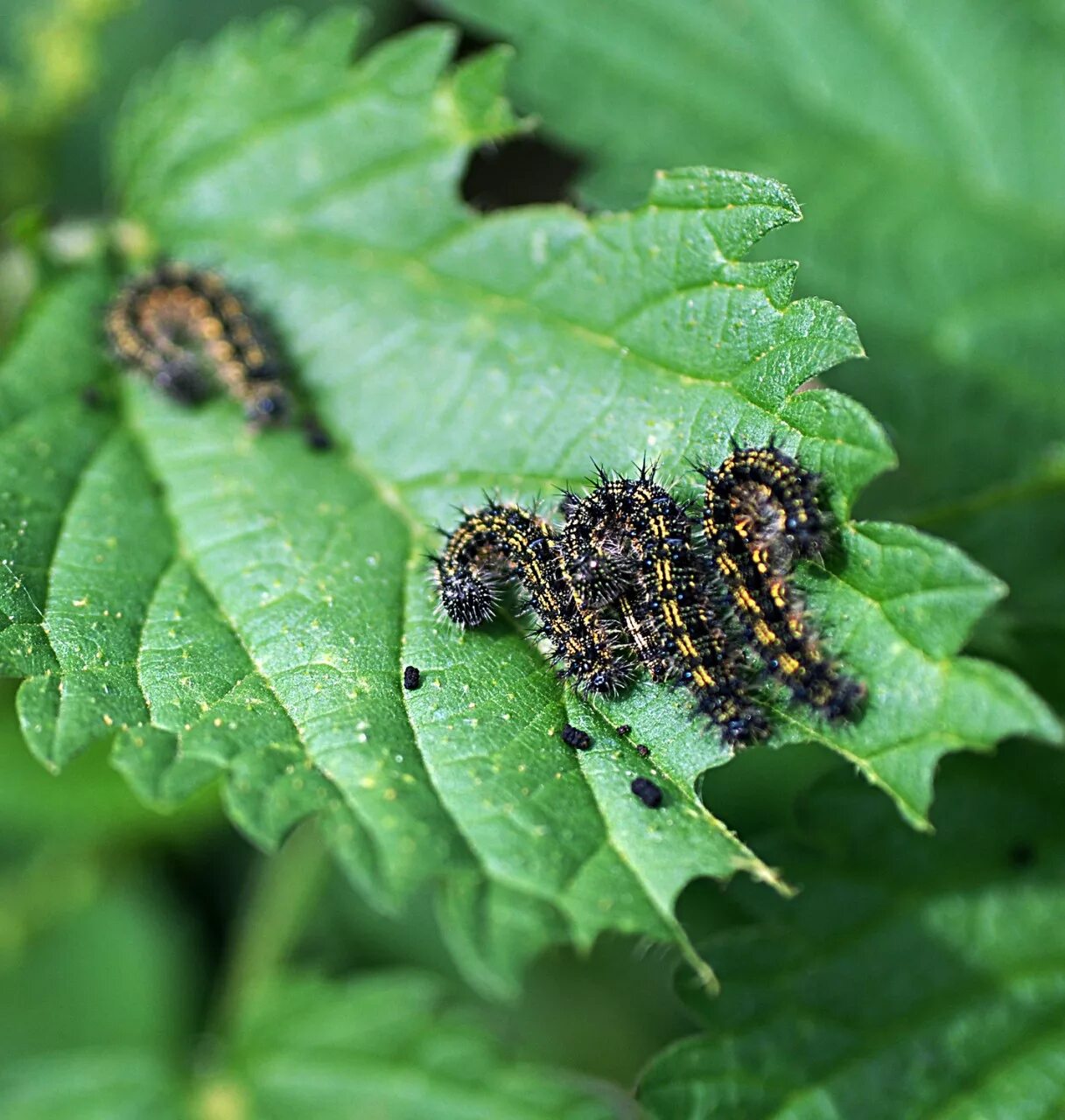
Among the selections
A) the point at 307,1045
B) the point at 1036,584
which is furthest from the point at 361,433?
the point at 1036,584

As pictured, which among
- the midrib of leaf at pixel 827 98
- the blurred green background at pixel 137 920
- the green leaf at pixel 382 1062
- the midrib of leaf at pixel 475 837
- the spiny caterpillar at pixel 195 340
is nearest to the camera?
the midrib of leaf at pixel 475 837

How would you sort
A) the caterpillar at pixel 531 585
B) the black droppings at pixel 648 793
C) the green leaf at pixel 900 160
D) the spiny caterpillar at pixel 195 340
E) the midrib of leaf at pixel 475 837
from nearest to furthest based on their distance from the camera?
the midrib of leaf at pixel 475 837 < the black droppings at pixel 648 793 < the caterpillar at pixel 531 585 < the spiny caterpillar at pixel 195 340 < the green leaf at pixel 900 160

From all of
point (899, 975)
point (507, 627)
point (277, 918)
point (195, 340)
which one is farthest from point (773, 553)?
point (277, 918)

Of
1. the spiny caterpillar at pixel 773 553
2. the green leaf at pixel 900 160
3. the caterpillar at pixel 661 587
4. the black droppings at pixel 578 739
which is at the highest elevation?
the green leaf at pixel 900 160

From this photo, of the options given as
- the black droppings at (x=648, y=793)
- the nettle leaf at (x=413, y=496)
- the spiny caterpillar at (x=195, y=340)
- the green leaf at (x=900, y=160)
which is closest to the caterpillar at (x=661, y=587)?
the nettle leaf at (x=413, y=496)

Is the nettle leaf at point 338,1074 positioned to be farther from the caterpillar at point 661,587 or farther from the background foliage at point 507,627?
the caterpillar at point 661,587

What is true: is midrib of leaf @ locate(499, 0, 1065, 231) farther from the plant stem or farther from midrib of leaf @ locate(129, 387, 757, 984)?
the plant stem
